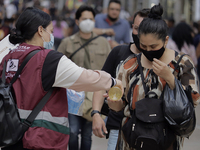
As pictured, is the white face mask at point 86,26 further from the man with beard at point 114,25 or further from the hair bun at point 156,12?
the hair bun at point 156,12

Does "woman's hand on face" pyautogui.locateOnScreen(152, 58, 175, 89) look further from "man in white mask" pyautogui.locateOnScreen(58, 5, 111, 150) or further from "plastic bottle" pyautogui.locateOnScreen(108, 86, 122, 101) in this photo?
"man in white mask" pyautogui.locateOnScreen(58, 5, 111, 150)

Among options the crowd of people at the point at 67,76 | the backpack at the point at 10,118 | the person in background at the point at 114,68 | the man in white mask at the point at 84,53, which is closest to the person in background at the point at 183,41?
the man in white mask at the point at 84,53

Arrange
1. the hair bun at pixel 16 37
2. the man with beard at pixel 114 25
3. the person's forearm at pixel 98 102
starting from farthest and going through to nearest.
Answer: the man with beard at pixel 114 25, the person's forearm at pixel 98 102, the hair bun at pixel 16 37

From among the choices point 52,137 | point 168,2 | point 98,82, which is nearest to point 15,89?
point 52,137

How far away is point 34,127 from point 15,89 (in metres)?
0.32

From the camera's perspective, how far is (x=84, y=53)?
17.1 feet

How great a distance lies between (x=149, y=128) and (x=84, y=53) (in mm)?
2759

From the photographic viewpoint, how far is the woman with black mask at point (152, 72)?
9.01 ft

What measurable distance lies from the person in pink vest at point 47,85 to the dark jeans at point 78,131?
1.91m

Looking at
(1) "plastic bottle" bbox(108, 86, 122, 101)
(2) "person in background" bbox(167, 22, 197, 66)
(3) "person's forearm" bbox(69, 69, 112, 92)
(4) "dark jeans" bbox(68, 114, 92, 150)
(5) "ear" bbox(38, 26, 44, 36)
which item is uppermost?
(5) "ear" bbox(38, 26, 44, 36)

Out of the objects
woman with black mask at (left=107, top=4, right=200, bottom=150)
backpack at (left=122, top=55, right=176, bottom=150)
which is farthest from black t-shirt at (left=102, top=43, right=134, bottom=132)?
backpack at (left=122, top=55, right=176, bottom=150)

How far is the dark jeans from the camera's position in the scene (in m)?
4.77

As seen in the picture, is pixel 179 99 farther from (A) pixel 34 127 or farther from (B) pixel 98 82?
(A) pixel 34 127

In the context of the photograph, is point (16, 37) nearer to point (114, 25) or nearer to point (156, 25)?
point (156, 25)
